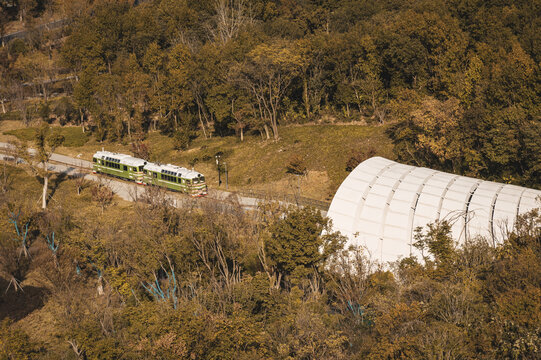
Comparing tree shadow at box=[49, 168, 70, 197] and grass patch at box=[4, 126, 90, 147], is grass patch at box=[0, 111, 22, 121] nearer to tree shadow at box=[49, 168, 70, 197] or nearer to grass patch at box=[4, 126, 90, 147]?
grass patch at box=[4, 126, 90, 147]

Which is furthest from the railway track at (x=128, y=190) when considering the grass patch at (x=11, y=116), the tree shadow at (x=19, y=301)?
the grass patch at (x=11, y=116)

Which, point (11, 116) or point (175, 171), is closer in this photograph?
point (175, 171)

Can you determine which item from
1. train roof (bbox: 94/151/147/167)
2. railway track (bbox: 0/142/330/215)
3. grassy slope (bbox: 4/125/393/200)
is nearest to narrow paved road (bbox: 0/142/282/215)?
railway track (bbox: 0/142/330/215)

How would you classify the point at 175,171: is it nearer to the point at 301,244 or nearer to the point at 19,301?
the point at 19,301

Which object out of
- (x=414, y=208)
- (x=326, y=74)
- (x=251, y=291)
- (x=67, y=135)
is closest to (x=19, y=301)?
(x=251, y=291)

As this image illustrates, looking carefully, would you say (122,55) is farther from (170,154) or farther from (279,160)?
(279,160)
